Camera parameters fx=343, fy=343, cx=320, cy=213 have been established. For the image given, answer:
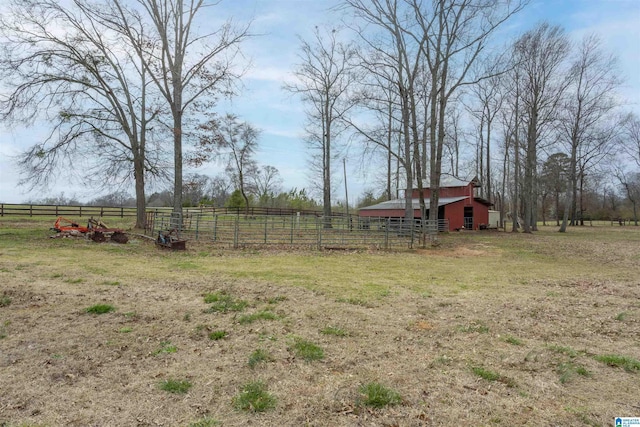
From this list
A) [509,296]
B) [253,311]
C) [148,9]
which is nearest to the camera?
[253,311]

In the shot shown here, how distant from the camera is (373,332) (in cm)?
464

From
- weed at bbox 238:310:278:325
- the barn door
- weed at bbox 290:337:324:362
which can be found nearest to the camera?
weed at bbox 290:337:324:362

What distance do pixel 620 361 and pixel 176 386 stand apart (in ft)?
15.4

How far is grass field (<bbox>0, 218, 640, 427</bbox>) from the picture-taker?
9.30 ft

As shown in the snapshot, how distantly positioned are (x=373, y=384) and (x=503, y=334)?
97.8 inches

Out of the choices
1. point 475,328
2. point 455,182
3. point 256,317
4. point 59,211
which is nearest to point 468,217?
point 455,182

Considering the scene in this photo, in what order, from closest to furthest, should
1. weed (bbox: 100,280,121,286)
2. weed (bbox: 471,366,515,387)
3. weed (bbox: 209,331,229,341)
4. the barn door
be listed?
weed (bbox: 471,366,515,387) → weed (bbox: 209,331,229,341) → weed (bbox: 100,280,121,286) → the barn door

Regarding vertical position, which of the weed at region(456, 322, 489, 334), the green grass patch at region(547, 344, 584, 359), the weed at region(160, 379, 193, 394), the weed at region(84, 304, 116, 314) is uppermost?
the weed at region(84, 304, 116, 314)

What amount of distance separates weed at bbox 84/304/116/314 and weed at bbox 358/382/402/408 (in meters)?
4.11

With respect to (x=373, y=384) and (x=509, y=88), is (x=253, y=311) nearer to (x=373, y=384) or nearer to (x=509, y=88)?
(x=373, y=384)

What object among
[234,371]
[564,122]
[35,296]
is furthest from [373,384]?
[564,122]

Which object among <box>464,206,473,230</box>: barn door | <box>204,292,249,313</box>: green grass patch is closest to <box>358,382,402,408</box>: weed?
<box>204,292,249,313</box>: green grass patch

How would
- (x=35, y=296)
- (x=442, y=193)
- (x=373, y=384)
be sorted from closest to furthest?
(x=373, y=384) → (x=35, y=296) → (x=442, y=193)

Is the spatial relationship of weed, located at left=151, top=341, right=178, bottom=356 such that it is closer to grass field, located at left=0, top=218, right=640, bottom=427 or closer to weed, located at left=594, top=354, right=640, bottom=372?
grass field, located at left=0, top=218, right=640, bottom=427
